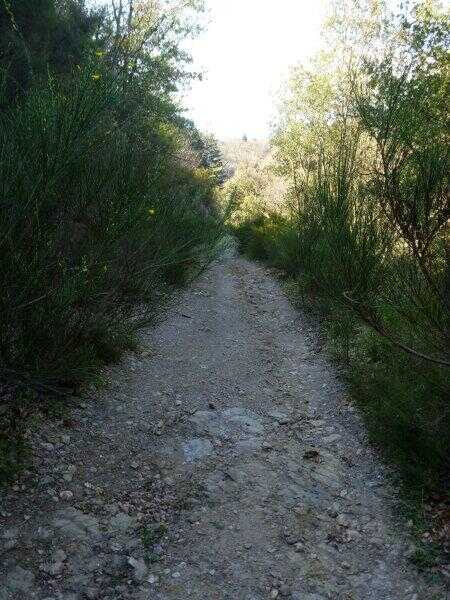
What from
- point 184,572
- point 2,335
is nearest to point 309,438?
point 184,572

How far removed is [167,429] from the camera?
5.08 metres

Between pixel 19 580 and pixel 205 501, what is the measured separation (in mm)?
1484

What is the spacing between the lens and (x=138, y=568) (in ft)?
10.7

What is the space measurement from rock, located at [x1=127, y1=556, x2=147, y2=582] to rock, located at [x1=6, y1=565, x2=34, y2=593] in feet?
2.07

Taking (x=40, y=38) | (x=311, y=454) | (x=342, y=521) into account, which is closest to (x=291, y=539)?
(x=342, y=521)

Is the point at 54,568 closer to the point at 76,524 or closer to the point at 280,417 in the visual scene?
the point at 76,524

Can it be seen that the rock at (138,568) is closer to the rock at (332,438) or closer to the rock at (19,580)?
the rock at (19,580)

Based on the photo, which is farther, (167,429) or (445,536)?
(167,429)

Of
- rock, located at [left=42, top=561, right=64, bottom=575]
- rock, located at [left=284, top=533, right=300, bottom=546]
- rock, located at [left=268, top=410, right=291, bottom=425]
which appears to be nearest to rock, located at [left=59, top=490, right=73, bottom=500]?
rock, located at [left=42, top=561, right=64, bottom=575]

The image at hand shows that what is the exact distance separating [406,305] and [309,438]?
197 cm

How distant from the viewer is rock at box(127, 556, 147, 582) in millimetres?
3188

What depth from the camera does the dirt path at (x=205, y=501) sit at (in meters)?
3.16

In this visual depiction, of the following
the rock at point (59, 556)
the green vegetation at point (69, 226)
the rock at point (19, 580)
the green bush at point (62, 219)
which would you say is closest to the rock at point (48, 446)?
the green vegetation at point (69, 226)

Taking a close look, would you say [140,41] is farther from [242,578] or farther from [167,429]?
[242,578]
